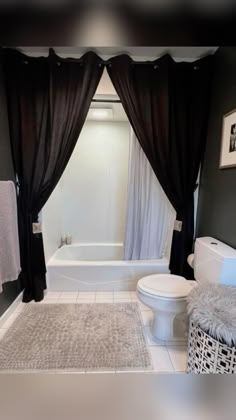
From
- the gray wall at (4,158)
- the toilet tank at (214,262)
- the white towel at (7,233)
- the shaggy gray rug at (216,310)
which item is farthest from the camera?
the gray wall at (4,158)

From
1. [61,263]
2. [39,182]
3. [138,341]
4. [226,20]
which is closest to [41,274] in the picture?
[61,263]

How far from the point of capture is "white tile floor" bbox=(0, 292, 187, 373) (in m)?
1.66

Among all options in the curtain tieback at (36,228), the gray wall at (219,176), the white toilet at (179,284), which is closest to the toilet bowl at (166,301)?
the white toilet at (179,284)

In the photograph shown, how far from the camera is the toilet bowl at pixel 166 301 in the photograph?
5.76 ft

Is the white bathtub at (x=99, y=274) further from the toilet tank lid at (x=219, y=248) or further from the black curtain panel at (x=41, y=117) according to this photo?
the toilet tank lid at (x=219, y=248)

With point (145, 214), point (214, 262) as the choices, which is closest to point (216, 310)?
point (214, 262)

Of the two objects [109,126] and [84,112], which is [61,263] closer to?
[84,112]

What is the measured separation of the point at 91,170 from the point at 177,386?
3276mm

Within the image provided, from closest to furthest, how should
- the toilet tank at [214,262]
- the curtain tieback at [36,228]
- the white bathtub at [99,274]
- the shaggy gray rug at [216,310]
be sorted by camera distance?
the shaggy gray rug at [216,310], the toilet tank at [214,262], the curtain tieback at [36,228], the white bathtub at [99,274]

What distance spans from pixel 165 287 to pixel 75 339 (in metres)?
0.83

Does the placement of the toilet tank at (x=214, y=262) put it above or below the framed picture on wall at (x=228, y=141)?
below

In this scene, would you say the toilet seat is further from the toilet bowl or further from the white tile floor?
the white tile floor

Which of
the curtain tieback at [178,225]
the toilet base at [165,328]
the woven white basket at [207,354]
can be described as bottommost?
the toilet base at [165,328]

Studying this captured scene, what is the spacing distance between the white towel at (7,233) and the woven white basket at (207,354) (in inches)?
53.4
